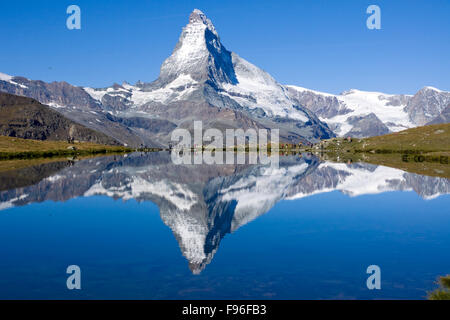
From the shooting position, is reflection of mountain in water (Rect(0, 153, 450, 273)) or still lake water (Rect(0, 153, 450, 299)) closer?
still lake water (Rect(0, 153, 450, 299))

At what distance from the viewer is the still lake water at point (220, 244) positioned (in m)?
22.0

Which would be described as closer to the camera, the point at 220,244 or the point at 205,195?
the point at 220,244

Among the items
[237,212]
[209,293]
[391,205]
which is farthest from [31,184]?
[209,293]

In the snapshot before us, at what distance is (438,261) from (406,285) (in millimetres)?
5879

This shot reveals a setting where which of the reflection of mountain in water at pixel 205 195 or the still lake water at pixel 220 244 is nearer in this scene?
the still lake water at pixel 220 244

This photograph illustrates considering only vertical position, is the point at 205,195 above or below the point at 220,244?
above

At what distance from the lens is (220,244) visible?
31625 millimetres

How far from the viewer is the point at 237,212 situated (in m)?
44.2

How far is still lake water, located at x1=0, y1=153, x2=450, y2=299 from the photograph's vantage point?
22.0m

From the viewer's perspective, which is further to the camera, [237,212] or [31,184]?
[31,184]
